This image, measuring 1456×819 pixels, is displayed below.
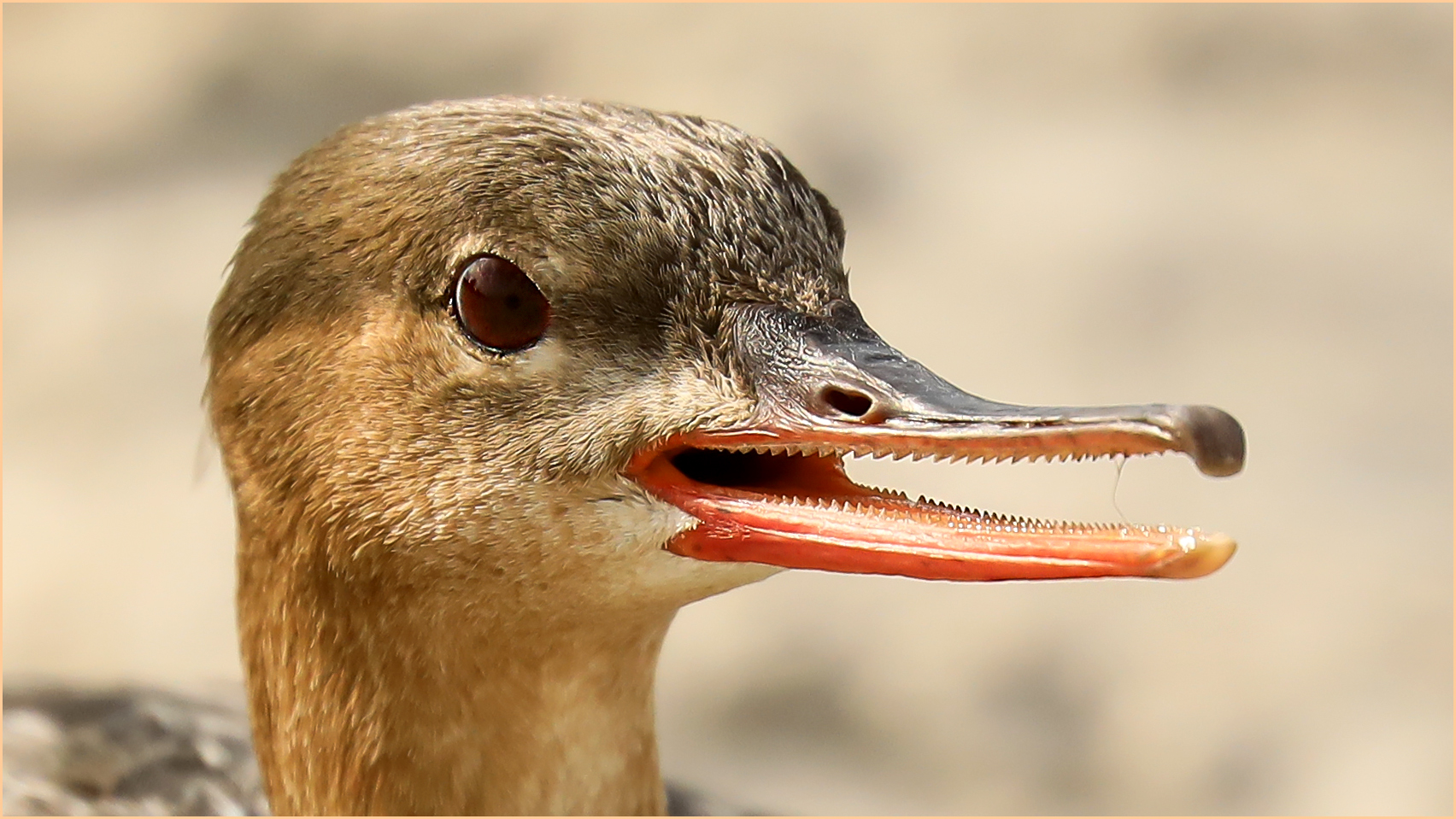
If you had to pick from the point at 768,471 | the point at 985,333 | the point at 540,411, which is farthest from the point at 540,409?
the point at 985,333

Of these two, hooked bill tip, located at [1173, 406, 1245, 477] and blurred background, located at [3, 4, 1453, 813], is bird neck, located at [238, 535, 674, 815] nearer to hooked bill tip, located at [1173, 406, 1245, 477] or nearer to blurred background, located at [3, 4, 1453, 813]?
hooked bill tip, located at [1173, 406, 1245, 477]

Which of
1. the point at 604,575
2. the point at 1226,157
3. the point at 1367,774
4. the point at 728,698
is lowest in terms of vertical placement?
the point at 604,575

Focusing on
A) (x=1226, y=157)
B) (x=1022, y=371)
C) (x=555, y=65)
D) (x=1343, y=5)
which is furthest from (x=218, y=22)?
(x=1343, y=5)

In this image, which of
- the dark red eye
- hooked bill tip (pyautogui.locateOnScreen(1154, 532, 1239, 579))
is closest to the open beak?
hooked bill tip (pyautogui.locateOnScreen(1154, 532, 1239, 579))

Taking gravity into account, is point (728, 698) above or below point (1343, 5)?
below

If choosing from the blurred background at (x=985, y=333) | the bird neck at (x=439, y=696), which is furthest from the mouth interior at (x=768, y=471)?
the blurred background at (x=985, y=333)

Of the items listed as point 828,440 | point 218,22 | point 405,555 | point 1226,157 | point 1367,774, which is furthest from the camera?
point 218,22

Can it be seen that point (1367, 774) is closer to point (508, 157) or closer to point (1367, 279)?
point (1367, 279)
